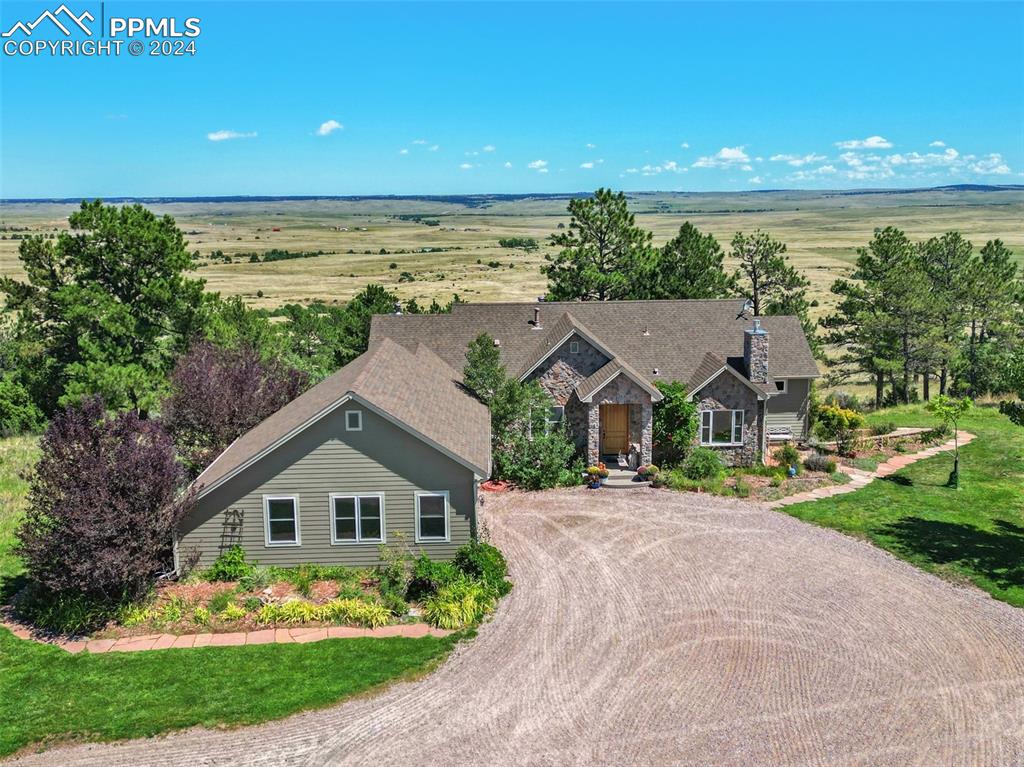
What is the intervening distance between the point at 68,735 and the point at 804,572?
1739cm

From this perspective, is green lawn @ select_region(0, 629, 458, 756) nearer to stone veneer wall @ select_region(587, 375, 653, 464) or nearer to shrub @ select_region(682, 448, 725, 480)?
stone veneer wall @ select_region(587, 375, 653, 464)

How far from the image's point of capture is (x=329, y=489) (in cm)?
2078

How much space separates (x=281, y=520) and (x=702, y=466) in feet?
51.7

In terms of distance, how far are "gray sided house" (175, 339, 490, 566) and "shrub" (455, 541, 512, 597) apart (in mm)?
466

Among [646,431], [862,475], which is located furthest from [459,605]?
[862,475]

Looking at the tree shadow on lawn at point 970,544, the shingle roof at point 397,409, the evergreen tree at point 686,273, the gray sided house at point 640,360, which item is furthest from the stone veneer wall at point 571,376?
the evergreen tree at point 686,273

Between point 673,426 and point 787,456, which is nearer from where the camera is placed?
point 673,426

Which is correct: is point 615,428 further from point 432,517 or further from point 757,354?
point 432,517

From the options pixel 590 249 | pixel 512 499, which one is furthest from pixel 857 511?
pixel 590 249

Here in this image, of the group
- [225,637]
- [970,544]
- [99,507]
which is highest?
[99,507]

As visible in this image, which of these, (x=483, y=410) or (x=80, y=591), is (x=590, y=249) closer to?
(x=483, y=410)

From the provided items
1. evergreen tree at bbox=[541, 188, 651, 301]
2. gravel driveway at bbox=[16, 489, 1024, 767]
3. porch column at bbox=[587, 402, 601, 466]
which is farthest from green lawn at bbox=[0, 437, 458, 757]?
evergreen tree at bbox=[541, 188, 651, 301]

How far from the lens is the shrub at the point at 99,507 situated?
17.6m

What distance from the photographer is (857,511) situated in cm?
2634
